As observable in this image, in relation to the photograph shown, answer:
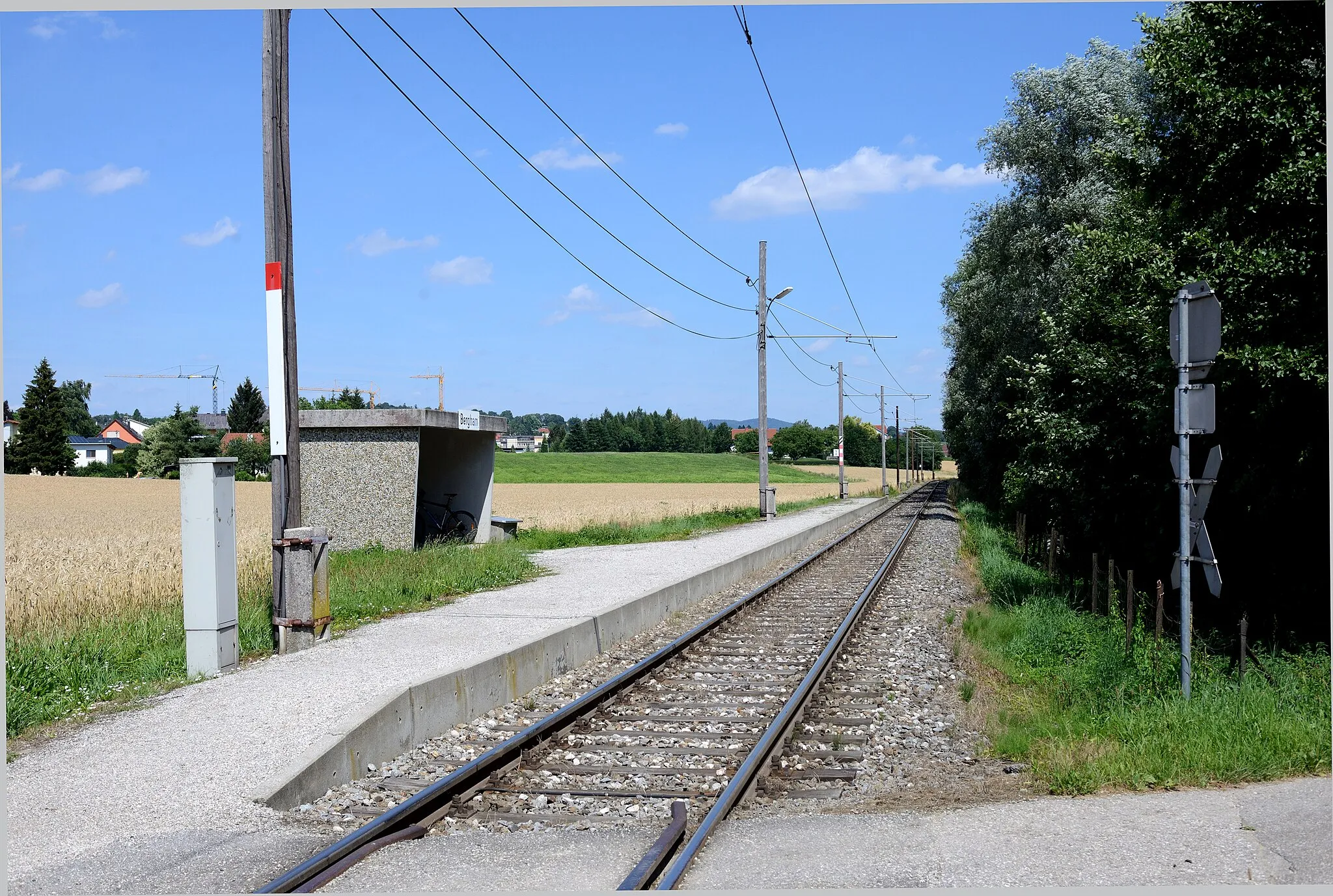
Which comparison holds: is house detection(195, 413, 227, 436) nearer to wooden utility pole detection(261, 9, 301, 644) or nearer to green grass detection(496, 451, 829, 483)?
green grass detection(496, 451, 829, 483)

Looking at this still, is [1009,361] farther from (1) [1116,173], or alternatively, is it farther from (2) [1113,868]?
(2) [1113,868]

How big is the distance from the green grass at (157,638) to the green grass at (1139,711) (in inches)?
265

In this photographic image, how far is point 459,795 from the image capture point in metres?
6.23

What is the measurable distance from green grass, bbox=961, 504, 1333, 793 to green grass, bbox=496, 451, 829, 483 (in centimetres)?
8857

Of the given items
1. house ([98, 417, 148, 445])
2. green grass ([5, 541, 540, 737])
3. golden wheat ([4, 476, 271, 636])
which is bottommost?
green grass ([5, 541, 540, 737])

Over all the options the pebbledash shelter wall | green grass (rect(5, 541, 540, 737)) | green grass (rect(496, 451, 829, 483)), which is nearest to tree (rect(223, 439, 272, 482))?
green grass (rect(496, 451, 829, 483))

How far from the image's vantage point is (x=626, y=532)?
89.1 feet

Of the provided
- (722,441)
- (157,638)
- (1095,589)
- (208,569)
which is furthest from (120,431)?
(1095,589)

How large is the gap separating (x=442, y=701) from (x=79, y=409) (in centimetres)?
17813

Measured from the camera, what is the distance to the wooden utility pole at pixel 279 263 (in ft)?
34.4

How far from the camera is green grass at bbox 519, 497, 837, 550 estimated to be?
24688 millimetres

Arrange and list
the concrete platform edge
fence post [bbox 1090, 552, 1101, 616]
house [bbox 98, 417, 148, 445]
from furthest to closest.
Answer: house [bbox 98, 417, 148, 445]
fence post [bbox 1090, 552, 1101, 616]
the concrete platform edge

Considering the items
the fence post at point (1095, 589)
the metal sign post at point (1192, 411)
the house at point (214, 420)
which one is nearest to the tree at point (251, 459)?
the house at point (214, 420)

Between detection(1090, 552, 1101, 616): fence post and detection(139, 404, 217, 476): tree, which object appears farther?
detection(139, 404, 217, 476): tree
